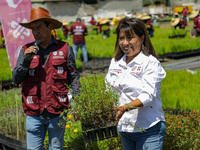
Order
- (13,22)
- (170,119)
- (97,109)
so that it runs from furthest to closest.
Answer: (13,22)
(170,119)
(97,109)

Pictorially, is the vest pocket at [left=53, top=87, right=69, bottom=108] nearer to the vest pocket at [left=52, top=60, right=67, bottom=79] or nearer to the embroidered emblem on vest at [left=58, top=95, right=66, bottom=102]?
the embroidered emblem on vest at [left=58, top=95, right=66, bottom=102]

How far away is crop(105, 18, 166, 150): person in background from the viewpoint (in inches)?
98.2

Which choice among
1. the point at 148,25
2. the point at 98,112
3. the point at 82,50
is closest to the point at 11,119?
the point at 98,112

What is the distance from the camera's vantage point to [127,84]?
2.59 metres

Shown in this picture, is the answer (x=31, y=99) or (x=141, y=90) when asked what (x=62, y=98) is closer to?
(x=31, y=99)

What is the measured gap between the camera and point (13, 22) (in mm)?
5129

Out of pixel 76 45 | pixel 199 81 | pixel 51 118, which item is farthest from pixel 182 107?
pixel 76 45

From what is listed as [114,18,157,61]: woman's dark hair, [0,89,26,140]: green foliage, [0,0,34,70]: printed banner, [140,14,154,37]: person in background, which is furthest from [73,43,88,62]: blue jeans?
[114,18,157,61]: woman's dark hair

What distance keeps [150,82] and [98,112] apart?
537 millimetres

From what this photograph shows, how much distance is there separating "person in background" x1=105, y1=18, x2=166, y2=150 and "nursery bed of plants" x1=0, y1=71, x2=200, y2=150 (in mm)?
501

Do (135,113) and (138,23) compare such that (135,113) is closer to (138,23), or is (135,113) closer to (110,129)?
(110,129)

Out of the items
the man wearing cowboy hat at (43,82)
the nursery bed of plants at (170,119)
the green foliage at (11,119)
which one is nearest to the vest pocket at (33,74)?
the man wearing cowboy hat at (43,82)

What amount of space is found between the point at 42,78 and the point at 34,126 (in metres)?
0.47

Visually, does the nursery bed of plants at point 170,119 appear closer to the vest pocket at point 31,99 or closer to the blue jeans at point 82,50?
the vest pocket at point 31,99
